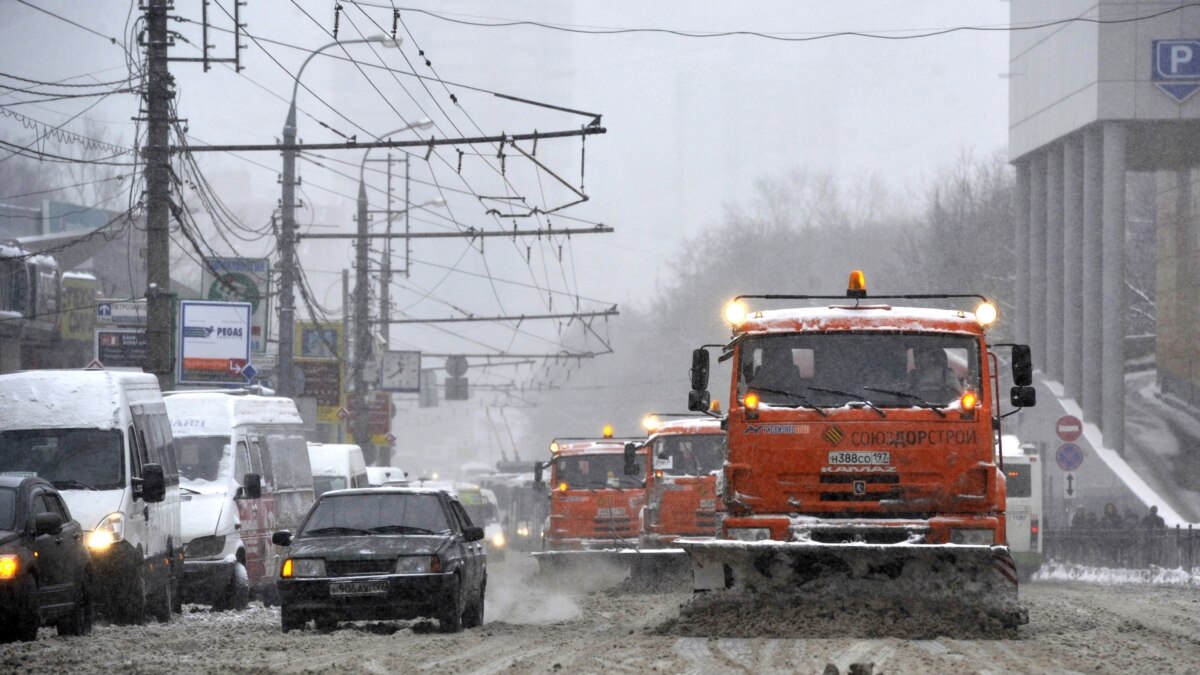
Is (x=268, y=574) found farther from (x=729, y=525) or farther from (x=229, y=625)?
(x=729, y=525)

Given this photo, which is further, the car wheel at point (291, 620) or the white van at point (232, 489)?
the white van at point (232, 489)

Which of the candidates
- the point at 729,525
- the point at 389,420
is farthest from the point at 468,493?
the point at 729,525

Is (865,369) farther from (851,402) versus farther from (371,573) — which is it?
(371,573)

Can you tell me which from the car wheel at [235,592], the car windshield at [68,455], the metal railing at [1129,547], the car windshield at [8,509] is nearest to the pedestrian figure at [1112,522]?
the metal railing at [1129,547]

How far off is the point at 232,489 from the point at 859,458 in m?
10.3

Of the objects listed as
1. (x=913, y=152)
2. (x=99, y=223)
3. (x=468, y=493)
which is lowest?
(x=468, y=493)

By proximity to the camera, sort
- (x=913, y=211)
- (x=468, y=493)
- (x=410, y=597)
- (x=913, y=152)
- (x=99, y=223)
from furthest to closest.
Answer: (x=913, y=152)
(x=913, y=211)
(x=99, y=223)
(x=468, y=493)
(x=410, y=597)

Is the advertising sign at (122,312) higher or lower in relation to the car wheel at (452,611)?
higher

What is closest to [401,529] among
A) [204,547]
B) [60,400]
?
[60,400]

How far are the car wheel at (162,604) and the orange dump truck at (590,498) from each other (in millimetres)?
10032

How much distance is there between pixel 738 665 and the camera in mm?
11711

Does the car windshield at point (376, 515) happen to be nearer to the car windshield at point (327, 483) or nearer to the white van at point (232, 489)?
the white van at point (232, 489)

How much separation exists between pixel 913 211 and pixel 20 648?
103 metres

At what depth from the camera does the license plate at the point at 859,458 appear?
1442 centimetres
